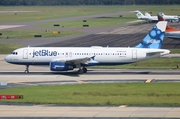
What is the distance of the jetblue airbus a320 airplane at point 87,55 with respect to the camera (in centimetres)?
6662

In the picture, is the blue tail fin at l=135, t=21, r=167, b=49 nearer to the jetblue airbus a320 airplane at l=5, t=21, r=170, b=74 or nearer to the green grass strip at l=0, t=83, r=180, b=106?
the jetblue airbus a320 airplane at l=5, t=21, r=170, b=74

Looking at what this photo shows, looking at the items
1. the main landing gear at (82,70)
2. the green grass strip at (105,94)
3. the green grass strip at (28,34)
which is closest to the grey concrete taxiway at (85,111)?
the green grass strip at (105,94)

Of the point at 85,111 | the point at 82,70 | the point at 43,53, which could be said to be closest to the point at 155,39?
the point at 82,70

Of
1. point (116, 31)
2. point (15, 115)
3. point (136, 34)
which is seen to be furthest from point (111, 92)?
point (116, 31)

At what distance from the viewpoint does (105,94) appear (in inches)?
1980

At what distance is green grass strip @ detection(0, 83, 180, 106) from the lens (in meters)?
46.3

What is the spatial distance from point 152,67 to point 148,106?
30215 millimetres

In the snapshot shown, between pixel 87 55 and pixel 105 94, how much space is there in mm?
18024

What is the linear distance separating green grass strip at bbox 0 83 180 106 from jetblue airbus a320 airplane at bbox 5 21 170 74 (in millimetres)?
9988

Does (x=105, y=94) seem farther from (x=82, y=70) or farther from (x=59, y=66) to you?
(x=82, y=70)

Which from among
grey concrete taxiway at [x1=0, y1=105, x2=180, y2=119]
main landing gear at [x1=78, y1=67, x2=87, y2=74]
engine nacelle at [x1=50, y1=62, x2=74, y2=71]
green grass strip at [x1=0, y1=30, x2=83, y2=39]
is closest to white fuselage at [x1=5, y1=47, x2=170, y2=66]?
engine nacelle at [x1=50, y1=62, x2=74, y2=71]

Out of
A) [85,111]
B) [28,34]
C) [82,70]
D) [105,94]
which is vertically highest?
[28,34]

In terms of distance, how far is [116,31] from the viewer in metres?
141

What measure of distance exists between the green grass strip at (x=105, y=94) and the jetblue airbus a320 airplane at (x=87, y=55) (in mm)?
9988
